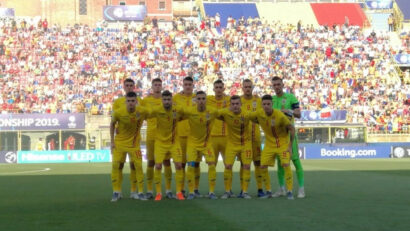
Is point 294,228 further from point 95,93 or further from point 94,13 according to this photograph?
point 94,13

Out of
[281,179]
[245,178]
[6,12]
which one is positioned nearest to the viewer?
[245,178]

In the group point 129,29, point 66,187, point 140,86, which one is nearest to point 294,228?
point 66,187

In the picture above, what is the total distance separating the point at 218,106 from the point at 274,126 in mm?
1413

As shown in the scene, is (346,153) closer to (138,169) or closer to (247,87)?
(247,87)

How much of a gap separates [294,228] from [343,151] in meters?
33.5

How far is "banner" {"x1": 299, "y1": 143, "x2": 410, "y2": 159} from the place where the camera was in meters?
40.8

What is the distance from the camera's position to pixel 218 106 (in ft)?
44.6

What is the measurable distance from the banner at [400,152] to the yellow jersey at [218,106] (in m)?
30.0

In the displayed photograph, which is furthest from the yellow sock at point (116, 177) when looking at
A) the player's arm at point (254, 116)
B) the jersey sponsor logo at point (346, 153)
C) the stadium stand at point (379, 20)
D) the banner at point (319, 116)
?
the stadium stand at point (379, 20)

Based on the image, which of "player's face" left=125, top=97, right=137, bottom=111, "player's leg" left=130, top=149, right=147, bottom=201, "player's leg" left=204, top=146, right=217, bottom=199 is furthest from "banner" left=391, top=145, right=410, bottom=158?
"player's face" left=125, top=97, right=137, bottom=111

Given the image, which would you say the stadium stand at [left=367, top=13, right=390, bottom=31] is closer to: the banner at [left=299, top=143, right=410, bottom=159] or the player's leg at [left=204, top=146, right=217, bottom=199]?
the banner at [left=299, top=143, right=410, bottom=159]

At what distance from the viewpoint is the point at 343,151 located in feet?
135

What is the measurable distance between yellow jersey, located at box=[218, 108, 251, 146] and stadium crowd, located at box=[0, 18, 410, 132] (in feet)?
93.4

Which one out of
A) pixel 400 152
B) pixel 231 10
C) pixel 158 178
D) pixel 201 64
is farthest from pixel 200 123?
pixel 231 10
